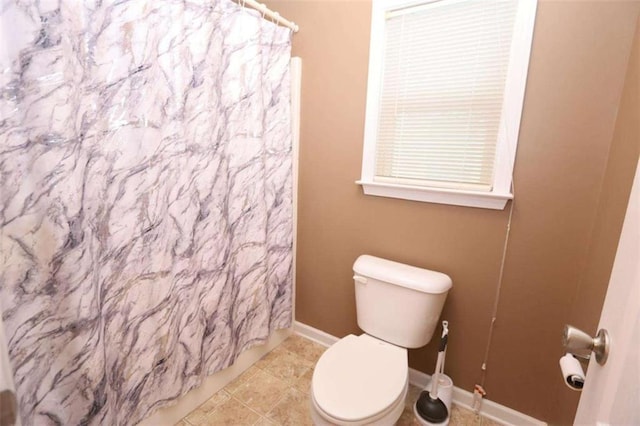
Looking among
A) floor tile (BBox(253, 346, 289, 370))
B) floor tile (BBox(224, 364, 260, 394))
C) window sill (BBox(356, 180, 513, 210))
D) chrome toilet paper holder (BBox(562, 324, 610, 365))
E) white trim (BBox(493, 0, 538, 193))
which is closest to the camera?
chrome toilet paper holder (BBox(562, 324, 610, 365))

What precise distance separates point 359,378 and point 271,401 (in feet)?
2.06

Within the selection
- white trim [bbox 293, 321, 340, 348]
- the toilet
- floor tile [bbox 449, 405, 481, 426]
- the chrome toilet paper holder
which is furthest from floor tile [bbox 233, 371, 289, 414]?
the chrome toilet paper holder

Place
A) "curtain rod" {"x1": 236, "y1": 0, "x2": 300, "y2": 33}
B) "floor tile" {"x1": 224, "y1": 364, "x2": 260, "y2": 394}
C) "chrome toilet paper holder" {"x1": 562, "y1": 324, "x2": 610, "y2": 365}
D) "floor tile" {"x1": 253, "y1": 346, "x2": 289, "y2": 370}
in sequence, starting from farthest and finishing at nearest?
"floor tile" {"x1": 253, "y1": 346, "x2": 289, "y2": 370} → "floor tile" {"x1": 224, "y1": 364, "x2": 260, "y2": 394} → "curtain rod" {"x1": 236, "y1": 0, "x2": 300, "y2": 33} → "chrome toilet paper holder" {"x1": 562, "y1": 324, "x2": 610, "y2": 365}

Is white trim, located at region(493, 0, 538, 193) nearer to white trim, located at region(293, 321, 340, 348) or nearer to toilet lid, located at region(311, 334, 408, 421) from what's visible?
toilet lid, located at region(311, 334, 408, 421)

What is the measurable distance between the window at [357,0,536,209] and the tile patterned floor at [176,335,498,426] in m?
1.06

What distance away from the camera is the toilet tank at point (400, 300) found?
1359mm

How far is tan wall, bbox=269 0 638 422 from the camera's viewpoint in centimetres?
113

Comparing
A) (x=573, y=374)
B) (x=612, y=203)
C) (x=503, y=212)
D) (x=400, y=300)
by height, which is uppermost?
(x=612, y=203)

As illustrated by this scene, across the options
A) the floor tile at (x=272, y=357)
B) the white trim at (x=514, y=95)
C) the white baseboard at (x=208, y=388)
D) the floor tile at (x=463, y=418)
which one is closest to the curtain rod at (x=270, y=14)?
the white trim at (x=514, y=95)

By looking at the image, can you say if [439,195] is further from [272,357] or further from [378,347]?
[272,357]

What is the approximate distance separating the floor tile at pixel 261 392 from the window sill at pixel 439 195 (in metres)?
1.16

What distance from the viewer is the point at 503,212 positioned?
1332mm

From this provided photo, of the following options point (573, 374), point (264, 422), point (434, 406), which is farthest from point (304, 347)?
point (573, 374)

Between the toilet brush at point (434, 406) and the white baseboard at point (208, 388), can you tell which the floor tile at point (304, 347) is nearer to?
the white baseboard at point (208, 388)
